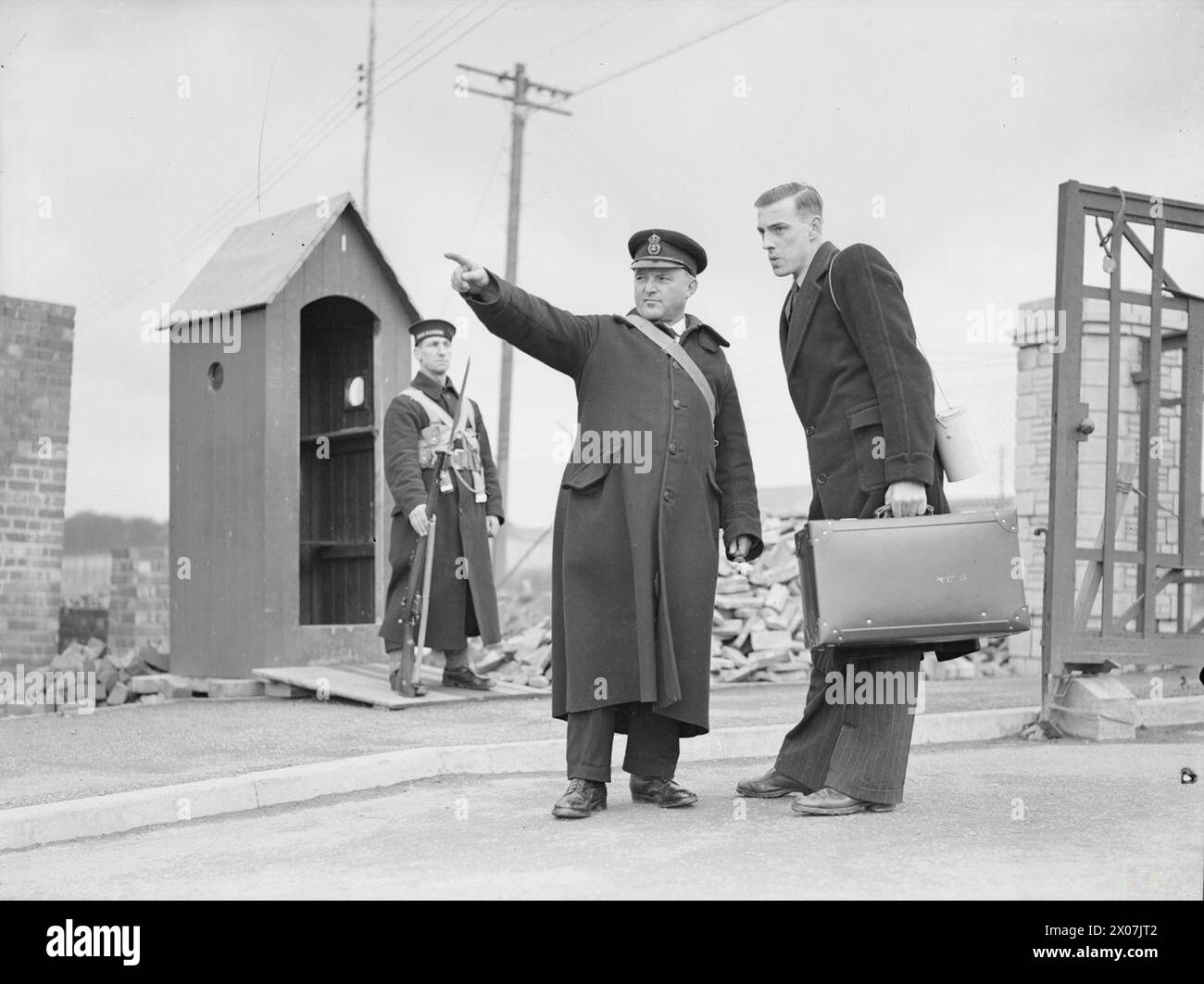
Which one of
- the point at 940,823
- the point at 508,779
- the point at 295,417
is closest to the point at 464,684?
the point at 295,417

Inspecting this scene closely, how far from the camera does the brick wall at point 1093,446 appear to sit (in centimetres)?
1186

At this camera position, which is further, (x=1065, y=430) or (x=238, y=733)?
(x=238, y=733)

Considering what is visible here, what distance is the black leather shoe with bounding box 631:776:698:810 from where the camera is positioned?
4.97 meters

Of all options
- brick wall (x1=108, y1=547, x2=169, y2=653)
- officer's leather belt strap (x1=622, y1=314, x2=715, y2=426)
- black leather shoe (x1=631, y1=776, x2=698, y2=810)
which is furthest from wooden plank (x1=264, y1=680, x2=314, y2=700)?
officer's leather belt strap (x1=622, y1=314, x2=715, y2=426)

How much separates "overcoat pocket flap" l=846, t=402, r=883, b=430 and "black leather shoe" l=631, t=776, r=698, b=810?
1.43m

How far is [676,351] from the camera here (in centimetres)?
512

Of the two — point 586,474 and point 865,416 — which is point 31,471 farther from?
point 865,416

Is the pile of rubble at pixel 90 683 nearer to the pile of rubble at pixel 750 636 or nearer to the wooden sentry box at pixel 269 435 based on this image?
the wooden sentry box at pixel 269 435

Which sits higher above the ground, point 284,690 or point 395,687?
point 395,687

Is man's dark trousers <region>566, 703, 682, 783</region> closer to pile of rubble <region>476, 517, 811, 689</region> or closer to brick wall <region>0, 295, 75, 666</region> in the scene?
pile of rubble <region>476, 517, 811, 689</region>

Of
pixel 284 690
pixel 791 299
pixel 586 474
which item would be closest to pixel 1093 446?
pixel 284 690

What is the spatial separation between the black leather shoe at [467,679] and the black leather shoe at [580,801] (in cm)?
413

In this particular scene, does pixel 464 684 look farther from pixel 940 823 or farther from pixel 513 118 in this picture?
pixel 513 118

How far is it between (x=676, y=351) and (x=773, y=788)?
1.62 metres
